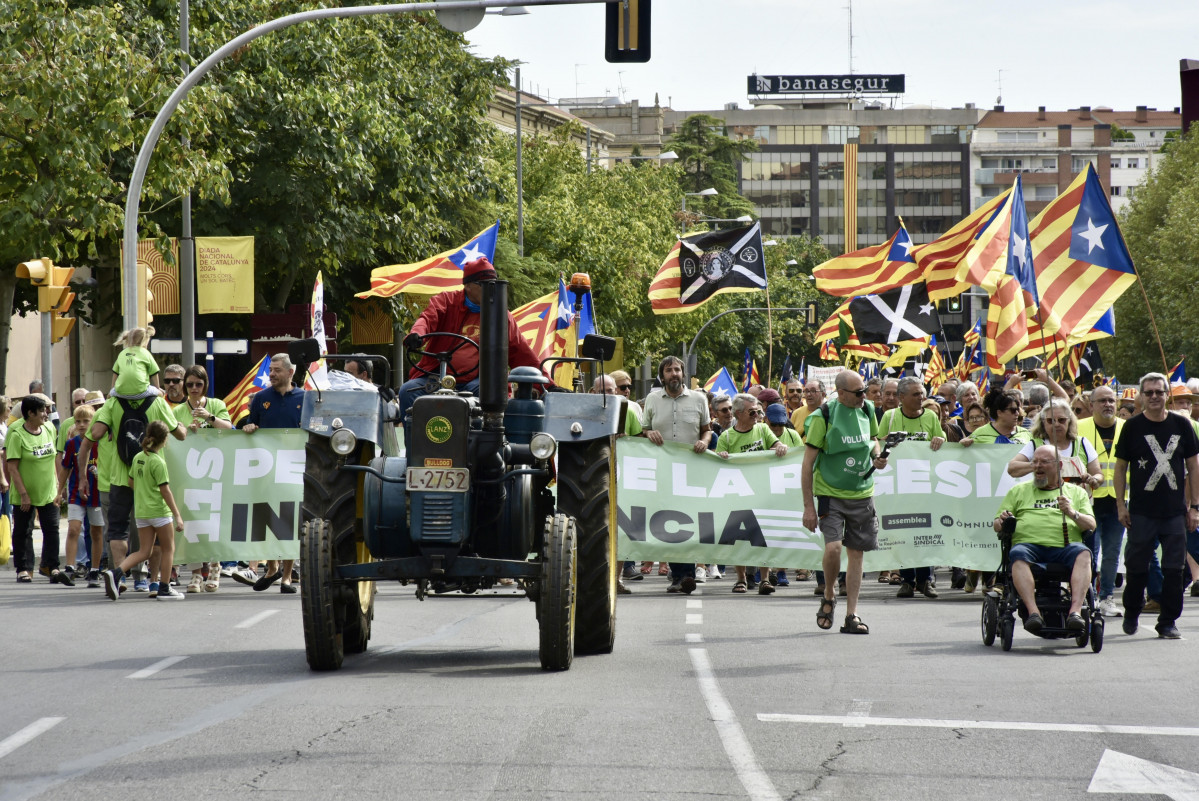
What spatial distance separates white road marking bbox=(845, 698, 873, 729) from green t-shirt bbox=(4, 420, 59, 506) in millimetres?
10402

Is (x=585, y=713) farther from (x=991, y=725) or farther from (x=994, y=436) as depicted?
(x=994, y=436)

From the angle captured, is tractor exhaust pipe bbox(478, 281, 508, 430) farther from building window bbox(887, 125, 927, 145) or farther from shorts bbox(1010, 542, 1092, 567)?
building window bbox(887, 125, 927, 145)

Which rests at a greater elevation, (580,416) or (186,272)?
(186,272)

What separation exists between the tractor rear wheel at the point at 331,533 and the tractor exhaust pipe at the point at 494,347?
1095mm

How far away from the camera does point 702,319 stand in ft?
203

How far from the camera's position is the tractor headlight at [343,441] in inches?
360

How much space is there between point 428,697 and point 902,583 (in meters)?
8.24

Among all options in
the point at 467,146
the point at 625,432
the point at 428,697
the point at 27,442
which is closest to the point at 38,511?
the point at 27,442

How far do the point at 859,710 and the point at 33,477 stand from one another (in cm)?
1072

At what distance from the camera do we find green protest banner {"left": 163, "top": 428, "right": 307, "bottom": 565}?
50.3 ft

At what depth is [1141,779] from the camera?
6523 mm

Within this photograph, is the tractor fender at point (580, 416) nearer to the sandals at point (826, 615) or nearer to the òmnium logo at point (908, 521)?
the sandals at point (826, 615)

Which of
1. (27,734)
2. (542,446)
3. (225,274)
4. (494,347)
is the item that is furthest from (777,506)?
(225,274)

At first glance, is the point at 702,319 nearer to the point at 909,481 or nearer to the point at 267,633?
the point at 909,481
